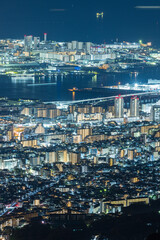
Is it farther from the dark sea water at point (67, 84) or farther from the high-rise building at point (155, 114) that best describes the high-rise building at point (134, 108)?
the dark sea water at point (67, 84)

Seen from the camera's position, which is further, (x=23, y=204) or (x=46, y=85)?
(x=46, y=85)

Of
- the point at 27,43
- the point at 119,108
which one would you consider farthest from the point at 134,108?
the point at 27,43

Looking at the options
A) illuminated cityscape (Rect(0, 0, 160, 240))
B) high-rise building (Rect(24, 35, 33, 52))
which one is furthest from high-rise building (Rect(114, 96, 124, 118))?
high-rise building (Rect(24, 35, 33, 52))

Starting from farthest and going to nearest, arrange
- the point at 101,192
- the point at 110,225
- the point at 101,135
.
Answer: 1. the point at 101,135
2. the point at 101,192
3. the point at 110,225

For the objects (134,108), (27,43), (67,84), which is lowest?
(67,84)

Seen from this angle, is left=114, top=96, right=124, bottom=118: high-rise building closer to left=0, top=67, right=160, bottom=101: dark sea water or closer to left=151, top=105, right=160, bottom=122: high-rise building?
left=151, top=105, right=160, bottom=122: high-rise building

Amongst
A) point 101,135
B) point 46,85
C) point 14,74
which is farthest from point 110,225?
point 14,74

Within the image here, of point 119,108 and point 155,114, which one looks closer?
point 155,114

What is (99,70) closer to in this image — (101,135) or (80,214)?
(101,135)

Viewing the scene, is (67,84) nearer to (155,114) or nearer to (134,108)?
(134,108)
